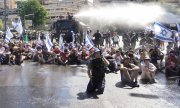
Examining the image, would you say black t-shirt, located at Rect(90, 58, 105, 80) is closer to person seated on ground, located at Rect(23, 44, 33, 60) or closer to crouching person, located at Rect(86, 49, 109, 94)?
crouching person, located at Rect(86, 49, 109, 94)

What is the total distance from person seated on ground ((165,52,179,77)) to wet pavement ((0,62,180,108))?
0.35 meters

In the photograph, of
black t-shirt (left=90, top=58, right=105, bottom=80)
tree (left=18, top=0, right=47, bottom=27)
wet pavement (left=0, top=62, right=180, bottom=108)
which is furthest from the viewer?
tree (left=18, top=0, right=47, bottom=27)

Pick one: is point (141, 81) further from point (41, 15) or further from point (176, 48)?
point (41, 15)

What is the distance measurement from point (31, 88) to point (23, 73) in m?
4.79

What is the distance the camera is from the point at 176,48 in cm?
2084

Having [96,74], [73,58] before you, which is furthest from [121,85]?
[73,58]

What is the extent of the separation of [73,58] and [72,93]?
10.3 metres

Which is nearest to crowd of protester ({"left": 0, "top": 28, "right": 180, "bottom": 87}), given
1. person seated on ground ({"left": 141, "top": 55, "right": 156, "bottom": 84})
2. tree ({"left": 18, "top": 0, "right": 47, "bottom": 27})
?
person seated on ground ({"left": 141, "top": 55, "right": 156, "bottom": 84})

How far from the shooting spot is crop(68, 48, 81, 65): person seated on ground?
78.6ft

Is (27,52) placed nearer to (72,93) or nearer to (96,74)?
(72,93)

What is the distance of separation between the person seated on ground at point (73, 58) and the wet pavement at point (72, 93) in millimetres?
4410

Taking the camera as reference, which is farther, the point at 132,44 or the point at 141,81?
the point at 132,44

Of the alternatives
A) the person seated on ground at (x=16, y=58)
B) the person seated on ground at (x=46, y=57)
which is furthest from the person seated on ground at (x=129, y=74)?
the person seated on ground at (x=16, y=58)

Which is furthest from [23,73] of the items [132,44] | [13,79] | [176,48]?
[132,44]
